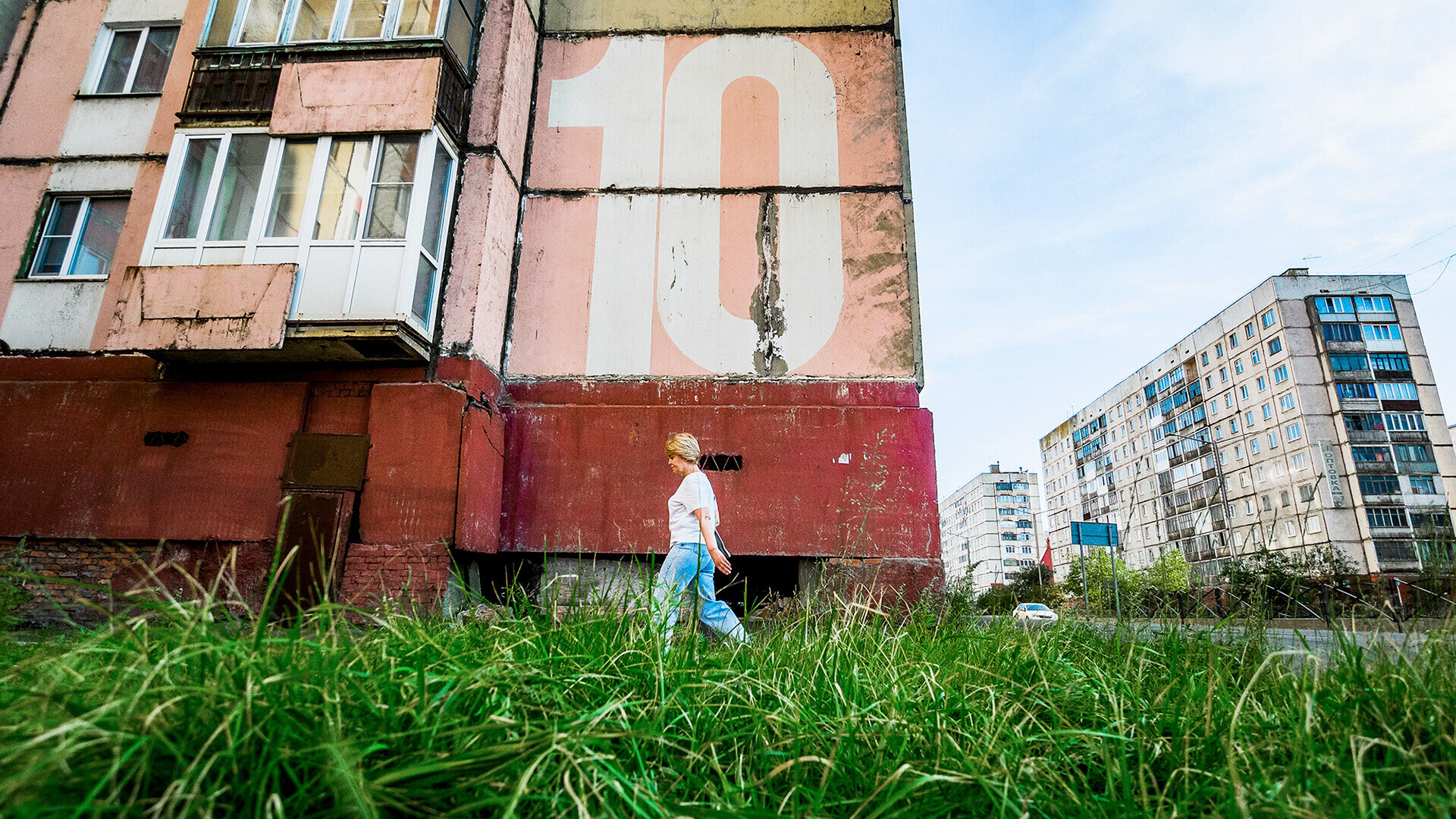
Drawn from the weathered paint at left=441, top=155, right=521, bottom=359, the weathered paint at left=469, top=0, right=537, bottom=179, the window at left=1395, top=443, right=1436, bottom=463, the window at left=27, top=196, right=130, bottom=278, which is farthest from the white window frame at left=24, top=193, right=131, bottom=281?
the window at left=1395, top=443, right=1436, bottom=463

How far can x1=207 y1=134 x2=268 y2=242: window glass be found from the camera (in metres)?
8.18

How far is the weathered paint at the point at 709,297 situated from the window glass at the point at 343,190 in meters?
2.14

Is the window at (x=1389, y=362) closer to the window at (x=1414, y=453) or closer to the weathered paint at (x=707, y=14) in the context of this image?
the window at (x=1414, y=453)

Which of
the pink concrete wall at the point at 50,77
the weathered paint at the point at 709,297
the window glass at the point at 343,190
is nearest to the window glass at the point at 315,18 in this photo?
the window glass at the point at 343,190

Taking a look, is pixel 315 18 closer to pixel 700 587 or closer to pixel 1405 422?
pixel 700 587

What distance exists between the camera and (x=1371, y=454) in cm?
4622

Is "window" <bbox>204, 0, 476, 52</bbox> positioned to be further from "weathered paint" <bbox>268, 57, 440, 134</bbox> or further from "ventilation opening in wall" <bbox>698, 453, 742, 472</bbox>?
"ventilation opening in wall" <bbox>698, 453, 742, 472</bbox>

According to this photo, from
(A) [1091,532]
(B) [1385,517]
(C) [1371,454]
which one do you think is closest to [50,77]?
(A) [1091,532]

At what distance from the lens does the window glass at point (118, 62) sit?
9.97m

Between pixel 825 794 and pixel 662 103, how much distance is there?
10143 mm

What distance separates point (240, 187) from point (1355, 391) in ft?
203

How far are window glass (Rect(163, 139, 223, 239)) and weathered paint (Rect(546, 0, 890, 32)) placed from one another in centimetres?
508

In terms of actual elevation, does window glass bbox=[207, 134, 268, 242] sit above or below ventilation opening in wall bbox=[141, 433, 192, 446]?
above

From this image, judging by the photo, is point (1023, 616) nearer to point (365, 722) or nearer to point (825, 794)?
point (825, 794)
